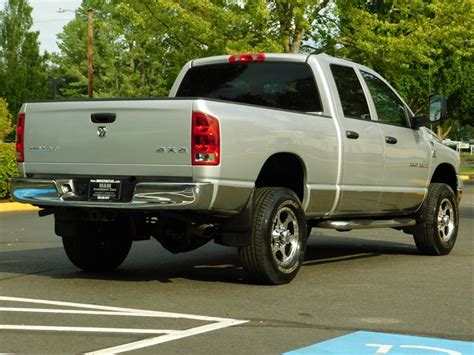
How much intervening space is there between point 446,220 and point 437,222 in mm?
312

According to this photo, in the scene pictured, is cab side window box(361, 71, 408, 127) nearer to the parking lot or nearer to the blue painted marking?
the parking lot

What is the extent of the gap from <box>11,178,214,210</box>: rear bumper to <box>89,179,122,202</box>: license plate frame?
0.06 meters

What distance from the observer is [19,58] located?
251 ft

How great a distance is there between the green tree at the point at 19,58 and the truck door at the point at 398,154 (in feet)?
209

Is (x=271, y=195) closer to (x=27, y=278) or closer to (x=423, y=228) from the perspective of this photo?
(x=27, y=278)

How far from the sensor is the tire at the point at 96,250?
909 centimetres

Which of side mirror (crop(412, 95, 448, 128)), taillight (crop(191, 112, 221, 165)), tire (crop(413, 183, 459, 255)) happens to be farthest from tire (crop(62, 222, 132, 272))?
side mirror (crop(412, 95, 448, 128))

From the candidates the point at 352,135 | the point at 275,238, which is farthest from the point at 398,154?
the point at 275,238

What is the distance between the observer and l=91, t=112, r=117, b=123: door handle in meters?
7.93

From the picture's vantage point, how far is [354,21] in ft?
91.1

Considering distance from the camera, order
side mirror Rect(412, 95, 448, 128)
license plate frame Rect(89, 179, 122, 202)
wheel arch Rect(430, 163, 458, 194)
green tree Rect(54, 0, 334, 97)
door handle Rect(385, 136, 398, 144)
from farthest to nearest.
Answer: green tree Rect(54, 0, 334, 97) → wheel arch Rect(430, 163, 458, 194) → side mirror Rect(412, 95, 448, 128) → door handle Rect(385, 136, 398, 144) → license plate frame Rect(89, 179, 122, 202)

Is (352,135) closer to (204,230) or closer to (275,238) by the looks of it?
(275,238)

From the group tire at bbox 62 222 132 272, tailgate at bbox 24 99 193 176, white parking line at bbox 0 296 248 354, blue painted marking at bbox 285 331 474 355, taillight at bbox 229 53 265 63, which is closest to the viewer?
blue painted marking at bbox 285 331 474 355

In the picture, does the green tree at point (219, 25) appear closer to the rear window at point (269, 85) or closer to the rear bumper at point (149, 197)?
the rear window at point (269, 85)
